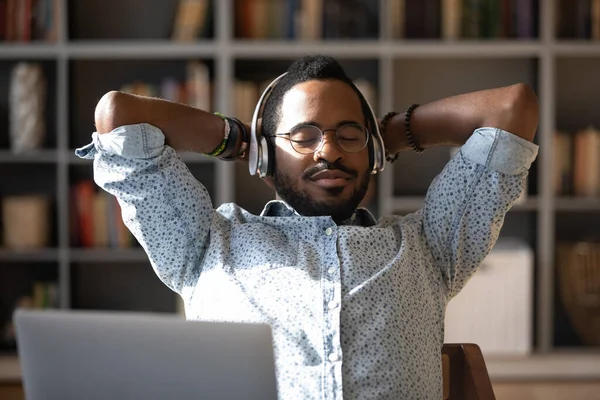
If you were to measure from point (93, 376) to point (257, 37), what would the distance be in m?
2.55

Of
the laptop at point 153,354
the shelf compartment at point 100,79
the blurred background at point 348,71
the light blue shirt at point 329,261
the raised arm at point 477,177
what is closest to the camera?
the laptop at point 153,354

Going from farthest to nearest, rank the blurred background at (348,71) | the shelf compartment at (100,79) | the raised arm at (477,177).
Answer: the shelf compartment at (100,79) < the blurred background at (348,71) < the raised arm at (477,177)

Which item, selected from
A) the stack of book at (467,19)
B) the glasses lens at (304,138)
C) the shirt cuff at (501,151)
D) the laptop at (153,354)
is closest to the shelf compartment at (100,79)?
the stack of book at (467,19)

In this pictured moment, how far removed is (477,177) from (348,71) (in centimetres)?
224

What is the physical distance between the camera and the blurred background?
10.6 feet

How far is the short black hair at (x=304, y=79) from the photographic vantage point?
57.9 inches

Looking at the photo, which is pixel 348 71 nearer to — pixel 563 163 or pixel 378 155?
pixel 563 163

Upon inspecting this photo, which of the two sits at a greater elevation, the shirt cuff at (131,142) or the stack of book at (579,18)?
the stack of book at (579,18)

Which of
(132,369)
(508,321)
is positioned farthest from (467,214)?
(508,321)

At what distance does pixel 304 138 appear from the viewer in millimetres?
1428

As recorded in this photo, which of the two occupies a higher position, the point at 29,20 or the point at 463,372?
the point at 29,20

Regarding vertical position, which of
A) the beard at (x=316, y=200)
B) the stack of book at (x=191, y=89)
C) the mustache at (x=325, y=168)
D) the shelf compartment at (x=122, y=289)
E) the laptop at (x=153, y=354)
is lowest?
the shelf compartment at (x=122, y=289)

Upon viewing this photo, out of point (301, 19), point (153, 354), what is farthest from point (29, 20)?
point (153, 354)

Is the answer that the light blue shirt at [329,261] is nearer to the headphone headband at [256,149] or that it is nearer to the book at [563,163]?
the headphone headband at [256,149]
